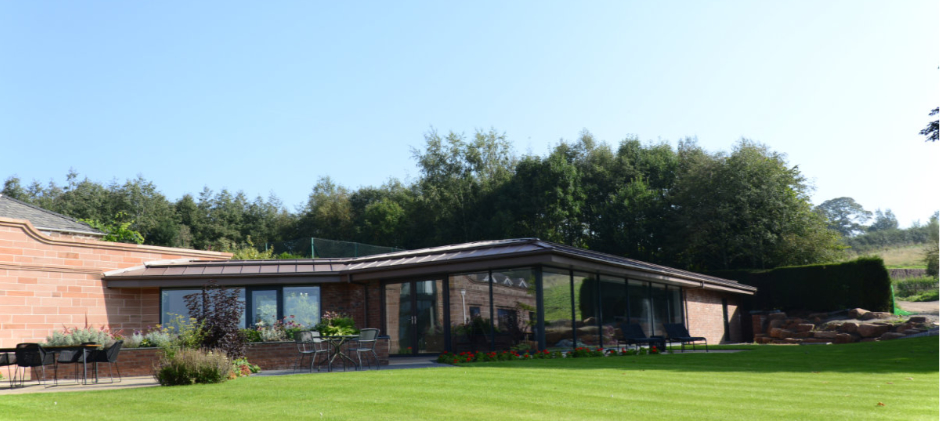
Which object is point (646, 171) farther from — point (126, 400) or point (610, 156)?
point (126, 400)

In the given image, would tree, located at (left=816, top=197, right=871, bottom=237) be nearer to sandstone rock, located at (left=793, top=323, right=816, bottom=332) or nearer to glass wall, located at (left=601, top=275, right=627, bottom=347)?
sandstone rock, located at (left=793, top=323, right=816, bottom=332)

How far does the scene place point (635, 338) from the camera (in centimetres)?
1595

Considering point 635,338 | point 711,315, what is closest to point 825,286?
point 711,315

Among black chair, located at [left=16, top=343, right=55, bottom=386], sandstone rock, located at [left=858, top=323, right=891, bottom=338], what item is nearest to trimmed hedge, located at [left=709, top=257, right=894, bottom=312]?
sandstone rock, located at [left=858, top=323, right=891, bottom=338]

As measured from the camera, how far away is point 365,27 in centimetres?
1434

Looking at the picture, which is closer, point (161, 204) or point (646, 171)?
point (646, 171)

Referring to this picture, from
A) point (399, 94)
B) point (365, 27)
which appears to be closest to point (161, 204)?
point (399, 94)

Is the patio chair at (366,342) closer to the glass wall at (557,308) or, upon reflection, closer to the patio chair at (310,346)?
the patio chair at (310,346)

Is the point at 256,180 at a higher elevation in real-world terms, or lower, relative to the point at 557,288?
higher

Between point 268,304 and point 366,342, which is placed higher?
point 268,304

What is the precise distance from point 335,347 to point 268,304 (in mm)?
4337

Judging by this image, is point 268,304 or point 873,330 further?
point 873,330

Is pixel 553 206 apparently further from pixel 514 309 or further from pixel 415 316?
pixel 514 309

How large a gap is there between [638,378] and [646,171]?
2962 centimetres
